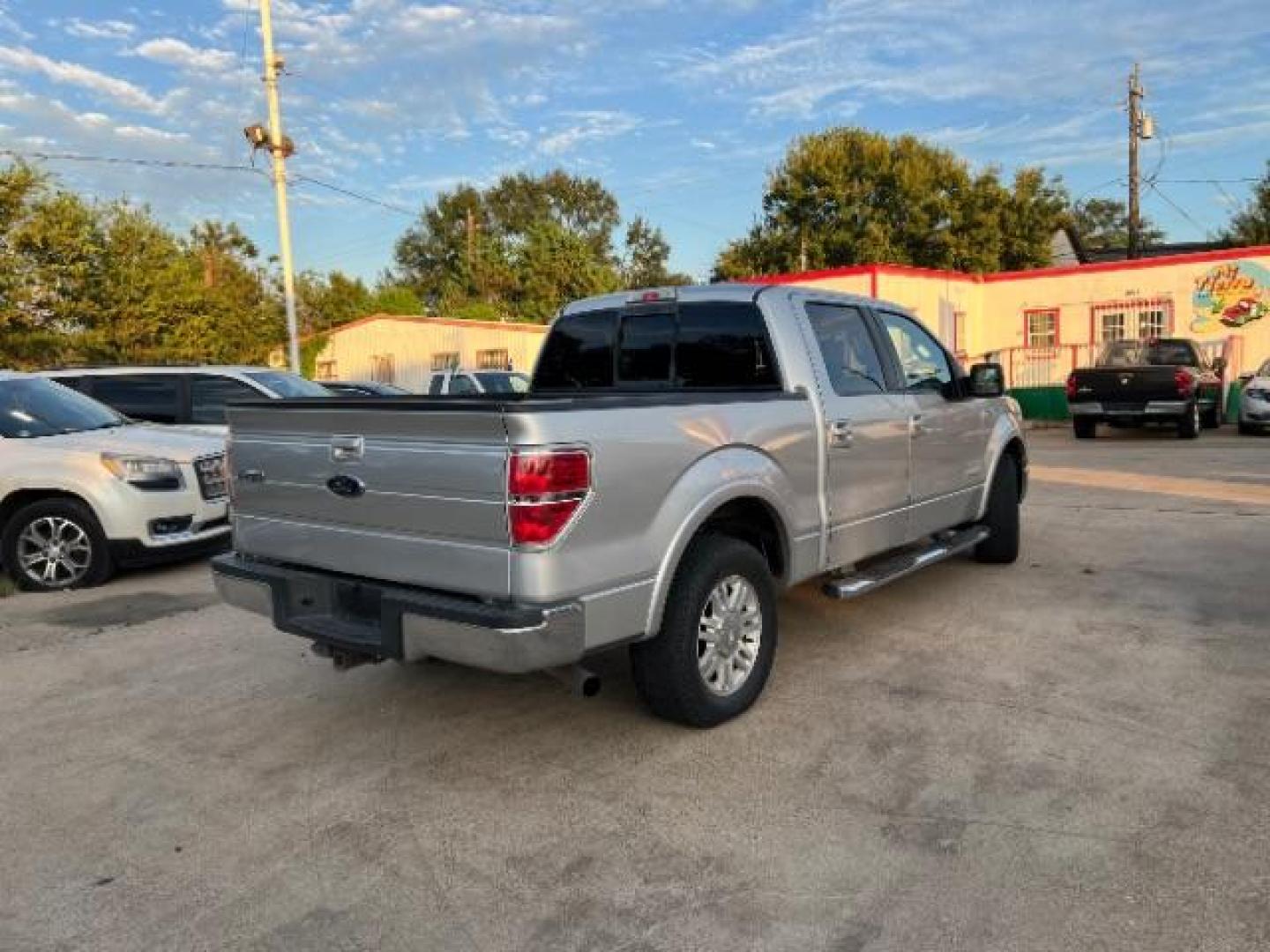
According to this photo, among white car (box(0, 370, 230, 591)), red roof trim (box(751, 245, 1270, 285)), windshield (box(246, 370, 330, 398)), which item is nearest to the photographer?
white car (box(0, 370, 230, 591))

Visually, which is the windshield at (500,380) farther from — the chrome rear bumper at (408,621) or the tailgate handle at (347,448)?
the tailgate handle at (347,448)

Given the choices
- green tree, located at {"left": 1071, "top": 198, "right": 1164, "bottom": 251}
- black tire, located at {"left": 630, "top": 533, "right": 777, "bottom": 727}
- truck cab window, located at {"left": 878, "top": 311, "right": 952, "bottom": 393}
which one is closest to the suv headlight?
black tire, located at {"left": 630, "top": 533, "right": 777, "bottom": 727}

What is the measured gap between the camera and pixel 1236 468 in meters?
12.2

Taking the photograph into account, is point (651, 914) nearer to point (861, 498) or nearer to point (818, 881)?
point (818, 881)

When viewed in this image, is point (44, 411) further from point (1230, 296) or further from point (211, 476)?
point (1230, 296)

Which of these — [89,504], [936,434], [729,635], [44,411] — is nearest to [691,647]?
[729,635]

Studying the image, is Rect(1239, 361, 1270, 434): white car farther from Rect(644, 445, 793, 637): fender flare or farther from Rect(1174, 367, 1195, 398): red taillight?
Rect(644, 445, 793, 637): fender flare

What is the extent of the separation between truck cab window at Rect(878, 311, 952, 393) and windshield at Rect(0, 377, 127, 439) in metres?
6.35

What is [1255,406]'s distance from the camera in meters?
16.9

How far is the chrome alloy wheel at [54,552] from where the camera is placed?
7.05 metres

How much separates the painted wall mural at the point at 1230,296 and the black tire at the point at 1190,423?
21.6ft

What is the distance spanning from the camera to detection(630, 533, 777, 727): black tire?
3693 mm

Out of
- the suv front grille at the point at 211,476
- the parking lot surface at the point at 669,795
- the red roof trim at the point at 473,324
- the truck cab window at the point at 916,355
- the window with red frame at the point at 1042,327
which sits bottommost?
the parking lot surface at the point at 669,795

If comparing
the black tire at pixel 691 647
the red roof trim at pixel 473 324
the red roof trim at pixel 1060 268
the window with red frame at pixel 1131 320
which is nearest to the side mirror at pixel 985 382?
the black tire at pixel 691 647
